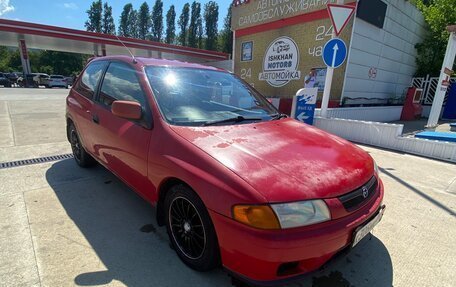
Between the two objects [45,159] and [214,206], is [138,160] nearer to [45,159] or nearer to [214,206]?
[214,206]

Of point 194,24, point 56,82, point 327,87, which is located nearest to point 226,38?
point 194,24

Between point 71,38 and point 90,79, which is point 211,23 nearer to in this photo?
point 71,38

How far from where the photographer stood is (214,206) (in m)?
1.85

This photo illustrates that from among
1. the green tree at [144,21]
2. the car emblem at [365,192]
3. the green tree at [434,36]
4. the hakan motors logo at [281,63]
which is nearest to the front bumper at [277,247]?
the car emblem at [365,192]

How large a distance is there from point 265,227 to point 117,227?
1.78 meters

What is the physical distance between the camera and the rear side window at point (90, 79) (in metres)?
3.71

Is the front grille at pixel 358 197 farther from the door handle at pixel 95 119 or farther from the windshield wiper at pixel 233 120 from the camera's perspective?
the door handle at pixel 95 119

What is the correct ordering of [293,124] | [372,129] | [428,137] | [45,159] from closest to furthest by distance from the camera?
[293,124], [45,159], [428,137], [372,129]

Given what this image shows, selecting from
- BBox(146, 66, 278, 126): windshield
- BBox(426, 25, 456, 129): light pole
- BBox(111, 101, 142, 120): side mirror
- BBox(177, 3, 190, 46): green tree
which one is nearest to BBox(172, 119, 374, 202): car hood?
BBox(146, 66, 278, 126): windshield

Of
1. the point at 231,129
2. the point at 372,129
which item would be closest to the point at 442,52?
the point at 372,129

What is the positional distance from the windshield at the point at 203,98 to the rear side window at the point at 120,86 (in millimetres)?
178

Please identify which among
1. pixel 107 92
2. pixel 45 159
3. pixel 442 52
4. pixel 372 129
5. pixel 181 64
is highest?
pixel 442 52

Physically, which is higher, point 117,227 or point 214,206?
point 214,206

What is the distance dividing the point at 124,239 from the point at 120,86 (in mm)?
1651
